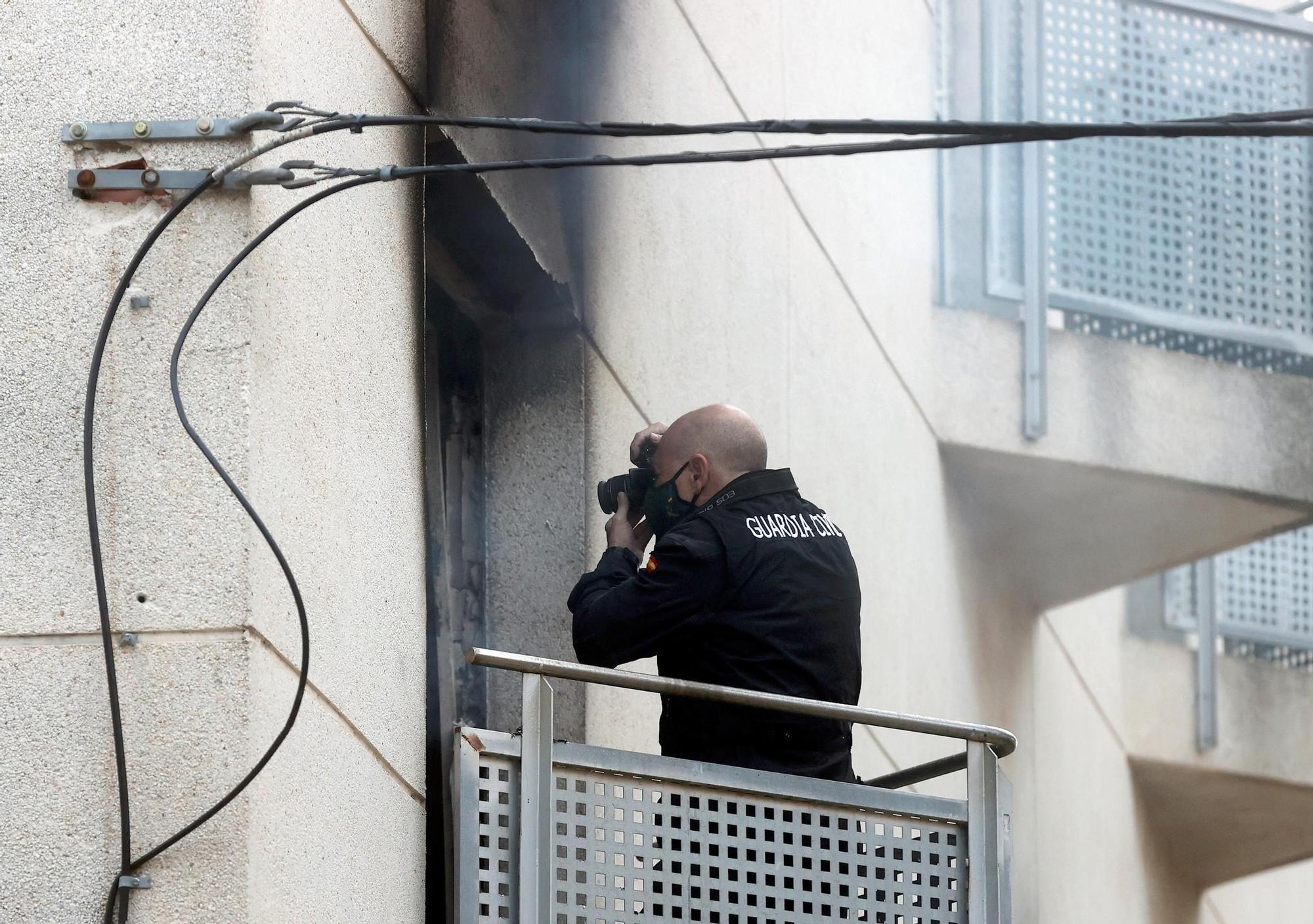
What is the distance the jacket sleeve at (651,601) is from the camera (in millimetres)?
5484

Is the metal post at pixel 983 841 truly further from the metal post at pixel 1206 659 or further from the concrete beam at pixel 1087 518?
the metal post at pixel 1206 659

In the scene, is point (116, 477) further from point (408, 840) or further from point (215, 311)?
point (408, 840)

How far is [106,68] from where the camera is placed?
15.8ft

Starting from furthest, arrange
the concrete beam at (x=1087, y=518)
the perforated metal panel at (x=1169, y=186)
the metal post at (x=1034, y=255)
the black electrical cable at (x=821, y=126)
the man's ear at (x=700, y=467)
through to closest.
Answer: the concrete beam at (x=1087, y=518) < the perforated metal panel at (x=1169, y=186) < the metal post at (x=1034, y=255) < the man's ear at (x=700, y=467) < the black electrical cable at (x=821, y=126)

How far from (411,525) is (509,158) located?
5.24ft

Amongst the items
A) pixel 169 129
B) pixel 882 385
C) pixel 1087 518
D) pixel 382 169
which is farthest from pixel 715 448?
pixel 1087 518

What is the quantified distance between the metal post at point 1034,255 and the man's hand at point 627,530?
20.1ft

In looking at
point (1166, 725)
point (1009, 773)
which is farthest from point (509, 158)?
point (1166, 725)

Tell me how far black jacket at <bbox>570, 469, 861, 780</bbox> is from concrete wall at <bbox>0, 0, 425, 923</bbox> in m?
0.75

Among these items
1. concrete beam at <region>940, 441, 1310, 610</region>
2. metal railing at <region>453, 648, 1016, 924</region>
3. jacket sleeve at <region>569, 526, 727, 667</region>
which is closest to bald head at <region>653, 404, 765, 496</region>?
jacket sleeve at <region>569, 526, 727, 667</region>

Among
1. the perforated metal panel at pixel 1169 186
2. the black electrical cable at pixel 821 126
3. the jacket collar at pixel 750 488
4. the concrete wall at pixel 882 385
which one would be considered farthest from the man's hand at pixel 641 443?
the perforated metal panel at pixel 1169 186

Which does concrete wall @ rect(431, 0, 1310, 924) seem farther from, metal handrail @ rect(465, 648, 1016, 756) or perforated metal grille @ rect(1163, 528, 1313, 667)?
metal handrail @ rect(465, 648, 1016, 756)

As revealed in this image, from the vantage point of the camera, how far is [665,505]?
20.0ft

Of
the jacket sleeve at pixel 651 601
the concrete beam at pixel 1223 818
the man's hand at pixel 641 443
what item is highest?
the man's hand at pixel 641 443
